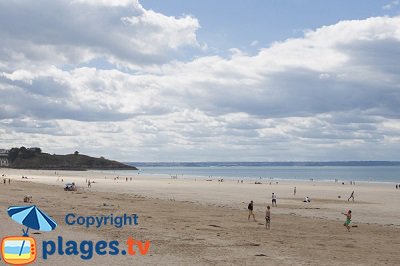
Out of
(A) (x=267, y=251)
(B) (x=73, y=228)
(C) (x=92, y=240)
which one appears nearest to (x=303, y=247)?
(A) (x=267, y=251)

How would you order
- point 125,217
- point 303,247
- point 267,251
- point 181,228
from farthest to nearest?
point 125,217 → point 181,228 → point 303,247 → point 267,251

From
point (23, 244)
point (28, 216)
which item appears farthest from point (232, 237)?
point (23, 244)

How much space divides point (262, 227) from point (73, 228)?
37.0 feet

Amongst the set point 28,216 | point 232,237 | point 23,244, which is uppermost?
point 28,216

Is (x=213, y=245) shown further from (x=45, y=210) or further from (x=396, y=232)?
(x=45, y=210)

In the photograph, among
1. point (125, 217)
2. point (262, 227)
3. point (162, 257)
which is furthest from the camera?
point (125, 217)

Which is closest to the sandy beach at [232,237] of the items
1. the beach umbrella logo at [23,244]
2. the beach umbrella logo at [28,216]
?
the beach umbrella logo at [23,244]

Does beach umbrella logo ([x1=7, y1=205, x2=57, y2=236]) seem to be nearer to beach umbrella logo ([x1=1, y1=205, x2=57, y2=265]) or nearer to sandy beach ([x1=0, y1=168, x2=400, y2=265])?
beach umbrella logo ([x1=1, y1=205, x2=57, y2=265])

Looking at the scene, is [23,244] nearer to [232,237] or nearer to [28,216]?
[28,216]

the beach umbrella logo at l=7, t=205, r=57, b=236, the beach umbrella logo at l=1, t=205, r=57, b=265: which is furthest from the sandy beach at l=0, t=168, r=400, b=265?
the beach umbrella logo at l=7, t=205, r=57, b=236

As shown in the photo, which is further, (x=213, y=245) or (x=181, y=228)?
(x=181, y=228)

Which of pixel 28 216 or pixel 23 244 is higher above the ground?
pixel 28 216

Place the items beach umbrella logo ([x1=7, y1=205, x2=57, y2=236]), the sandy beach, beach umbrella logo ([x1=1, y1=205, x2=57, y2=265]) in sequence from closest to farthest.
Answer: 1. beach umbrella logo ([x1=1, y1=205, x2=57, y2=265])
2. beach umbrella logo ([x1=7, y1=205, x2=57, y2=236])
3. the sandy beach

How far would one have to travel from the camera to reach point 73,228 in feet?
81.5
